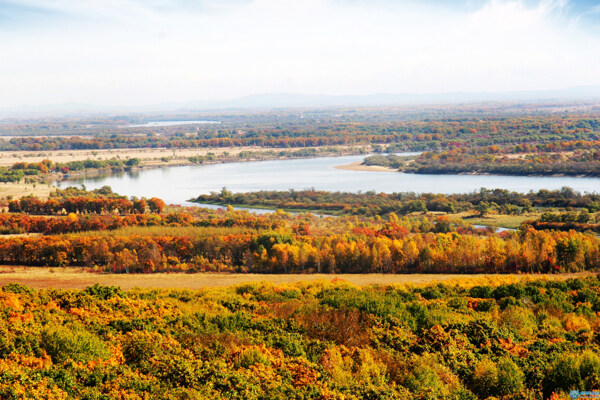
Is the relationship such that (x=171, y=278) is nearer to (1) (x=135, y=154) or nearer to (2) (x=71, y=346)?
(2) (x=71, y=346)

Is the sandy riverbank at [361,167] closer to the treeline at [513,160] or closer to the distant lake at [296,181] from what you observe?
the treeline at [513,160]

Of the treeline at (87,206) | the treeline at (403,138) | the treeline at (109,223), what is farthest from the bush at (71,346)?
the treeline at (403,138)

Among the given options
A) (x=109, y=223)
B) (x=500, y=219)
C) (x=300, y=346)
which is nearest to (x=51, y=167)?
(x=109, y=223)

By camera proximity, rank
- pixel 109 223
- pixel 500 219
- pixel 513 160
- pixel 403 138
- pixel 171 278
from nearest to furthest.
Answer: pixel 171 278 < pixel 109 223 < pixel 500 219 < pixel 513 160 < pixel 403 138

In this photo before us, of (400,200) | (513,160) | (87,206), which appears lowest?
(400,200)

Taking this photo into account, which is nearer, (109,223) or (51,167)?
(109,223)

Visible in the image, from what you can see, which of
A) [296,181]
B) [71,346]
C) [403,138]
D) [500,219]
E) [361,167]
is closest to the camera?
[71,346]

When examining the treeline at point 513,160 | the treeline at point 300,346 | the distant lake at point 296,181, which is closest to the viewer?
the treeline at point 300,346
